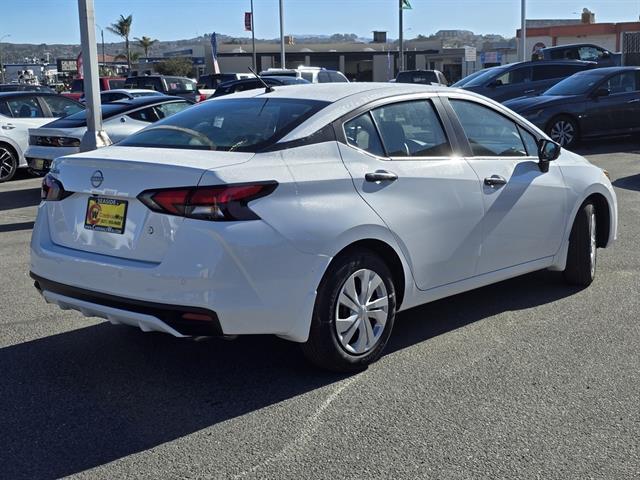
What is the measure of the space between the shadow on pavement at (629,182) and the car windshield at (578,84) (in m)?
3.86

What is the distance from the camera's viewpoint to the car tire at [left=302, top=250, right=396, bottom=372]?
4.39 metres

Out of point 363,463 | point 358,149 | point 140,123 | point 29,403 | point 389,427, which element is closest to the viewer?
point 363,463

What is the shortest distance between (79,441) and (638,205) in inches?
324

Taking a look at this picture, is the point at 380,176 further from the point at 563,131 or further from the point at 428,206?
the point at 563,131

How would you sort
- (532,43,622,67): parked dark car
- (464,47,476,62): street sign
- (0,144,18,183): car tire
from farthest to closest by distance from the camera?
1. (464,47,476,62): street sign
2. (532,43,622,67): parked dark car
3. (0,144,18,183): car tire

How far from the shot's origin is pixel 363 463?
11.8 ft

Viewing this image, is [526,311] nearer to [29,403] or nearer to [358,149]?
[358,149]

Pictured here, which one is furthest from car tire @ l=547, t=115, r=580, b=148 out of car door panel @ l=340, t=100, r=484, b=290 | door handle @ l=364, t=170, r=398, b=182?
door handle @ l=364, t=170, r=398, b=182

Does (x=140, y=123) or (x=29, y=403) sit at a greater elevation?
(x=140, y=123)

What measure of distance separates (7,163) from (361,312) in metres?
10.5

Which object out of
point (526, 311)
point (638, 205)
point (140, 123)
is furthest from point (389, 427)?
point (140, 123)

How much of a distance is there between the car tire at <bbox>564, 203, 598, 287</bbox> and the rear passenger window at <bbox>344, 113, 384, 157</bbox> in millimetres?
2240

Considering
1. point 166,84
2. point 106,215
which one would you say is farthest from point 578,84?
point 166,84

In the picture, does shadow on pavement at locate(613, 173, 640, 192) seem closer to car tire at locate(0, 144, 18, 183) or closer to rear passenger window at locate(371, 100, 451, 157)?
rear passenger window at locate(371, 100, 451, 157)
